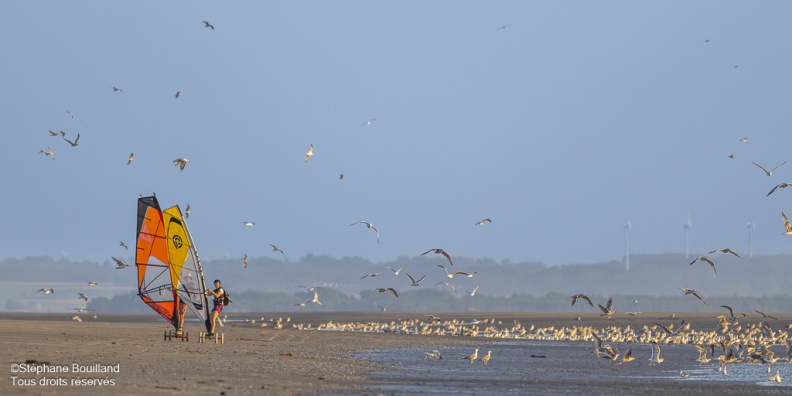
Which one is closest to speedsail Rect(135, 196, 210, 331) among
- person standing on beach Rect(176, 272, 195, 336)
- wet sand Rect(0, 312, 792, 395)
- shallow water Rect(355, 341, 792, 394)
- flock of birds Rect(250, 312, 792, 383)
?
person standing on beach Rect(176, 272, 195, 336)

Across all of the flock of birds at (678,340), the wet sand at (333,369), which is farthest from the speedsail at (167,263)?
the flock of birds at (678,340)

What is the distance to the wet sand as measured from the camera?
2098 cm

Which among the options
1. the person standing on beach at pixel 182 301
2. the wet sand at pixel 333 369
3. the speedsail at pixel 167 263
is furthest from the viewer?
the speedsail at pixel 167 263

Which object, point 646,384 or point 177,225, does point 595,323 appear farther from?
point 646,384

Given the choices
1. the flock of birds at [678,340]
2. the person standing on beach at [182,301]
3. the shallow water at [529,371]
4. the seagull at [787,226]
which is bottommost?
the shallow water at [529,371]

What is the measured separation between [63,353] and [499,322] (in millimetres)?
45736

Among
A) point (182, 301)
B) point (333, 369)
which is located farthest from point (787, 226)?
point (182, 301)

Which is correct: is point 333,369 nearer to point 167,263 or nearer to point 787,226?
point 787,226

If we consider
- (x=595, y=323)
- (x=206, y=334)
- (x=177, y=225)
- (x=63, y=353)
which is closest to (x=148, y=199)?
(x=177, y=225)

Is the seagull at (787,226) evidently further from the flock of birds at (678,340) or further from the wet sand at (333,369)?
the wet sand at (333,369)

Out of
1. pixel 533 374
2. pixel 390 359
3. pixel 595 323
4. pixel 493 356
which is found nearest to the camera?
→ pixel 533 374

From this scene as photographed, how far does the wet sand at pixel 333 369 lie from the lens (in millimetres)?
20984

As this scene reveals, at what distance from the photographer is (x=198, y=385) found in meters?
20.6

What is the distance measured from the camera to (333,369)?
26.5 metres
